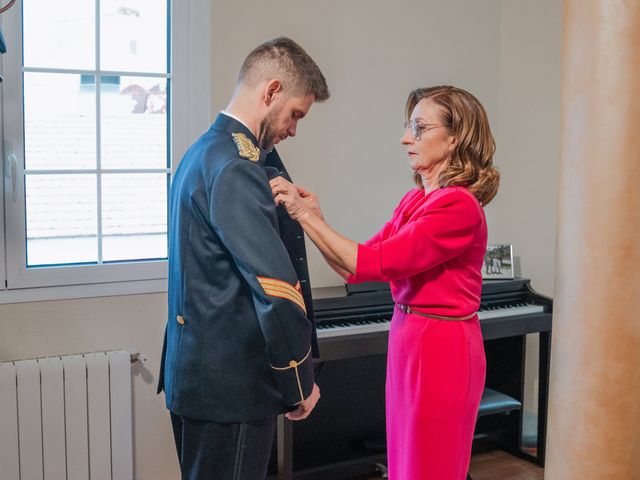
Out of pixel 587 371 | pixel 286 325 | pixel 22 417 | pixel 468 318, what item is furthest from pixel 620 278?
pixel 22 417

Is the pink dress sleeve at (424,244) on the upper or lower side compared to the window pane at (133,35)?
lower

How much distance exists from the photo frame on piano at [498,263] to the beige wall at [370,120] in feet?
1.10

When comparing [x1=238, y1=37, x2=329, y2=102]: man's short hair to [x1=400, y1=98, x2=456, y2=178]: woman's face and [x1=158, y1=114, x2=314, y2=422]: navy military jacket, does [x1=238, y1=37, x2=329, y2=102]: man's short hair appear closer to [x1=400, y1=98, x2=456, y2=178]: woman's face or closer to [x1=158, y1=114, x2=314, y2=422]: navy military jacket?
[x1=158, y1=114, x2=314, y2=422]: navy military jacket

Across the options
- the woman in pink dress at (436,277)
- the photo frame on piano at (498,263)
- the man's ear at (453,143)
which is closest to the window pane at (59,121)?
the woman in pink dress at (436,277)

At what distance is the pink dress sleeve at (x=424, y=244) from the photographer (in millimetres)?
2123

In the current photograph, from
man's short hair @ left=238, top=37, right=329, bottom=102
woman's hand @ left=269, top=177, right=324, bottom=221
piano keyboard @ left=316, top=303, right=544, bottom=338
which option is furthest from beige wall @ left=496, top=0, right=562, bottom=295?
man's short hair @ left=238, top=37, right=329, bottom=102

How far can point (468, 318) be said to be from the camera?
2258 millimetres

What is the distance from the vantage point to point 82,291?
3.16m

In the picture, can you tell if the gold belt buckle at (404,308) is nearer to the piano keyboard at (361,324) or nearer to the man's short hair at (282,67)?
the man's short hair at (282,67)

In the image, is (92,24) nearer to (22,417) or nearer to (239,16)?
(239,16)

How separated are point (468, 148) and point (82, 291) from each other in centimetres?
173

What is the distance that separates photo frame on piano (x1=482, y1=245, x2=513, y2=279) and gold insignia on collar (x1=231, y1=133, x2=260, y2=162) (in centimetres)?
238

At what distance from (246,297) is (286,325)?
0.41ft

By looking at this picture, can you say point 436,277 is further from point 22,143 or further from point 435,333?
point 22,143
